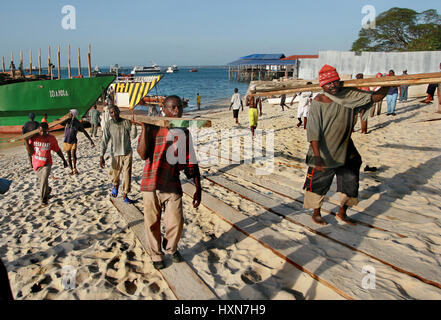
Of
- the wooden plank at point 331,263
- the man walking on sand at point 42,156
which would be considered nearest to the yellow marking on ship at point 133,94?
the man walking on sand at point 42,156

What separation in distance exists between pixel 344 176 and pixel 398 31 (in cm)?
4216

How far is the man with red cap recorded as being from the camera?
3.38 meters

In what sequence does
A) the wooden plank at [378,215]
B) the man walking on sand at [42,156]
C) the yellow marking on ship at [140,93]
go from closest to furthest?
the wooden plank at [378,215], the man walking on sand at [42,156], the yellow marking on ship at [140,93]

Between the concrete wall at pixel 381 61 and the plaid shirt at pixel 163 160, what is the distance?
23.4m

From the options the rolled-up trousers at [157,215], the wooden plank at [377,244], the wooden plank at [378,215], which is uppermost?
the rolled-up trousers at [157,215]

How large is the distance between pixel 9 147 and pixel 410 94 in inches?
841

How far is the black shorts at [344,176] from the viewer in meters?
3.56

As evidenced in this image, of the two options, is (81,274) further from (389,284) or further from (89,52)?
(89,52)

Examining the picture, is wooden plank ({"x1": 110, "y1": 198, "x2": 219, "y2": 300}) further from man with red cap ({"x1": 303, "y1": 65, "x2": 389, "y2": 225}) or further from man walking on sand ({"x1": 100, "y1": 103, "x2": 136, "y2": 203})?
man with red cap ({"x1": 303, "y1": 65, "x2": 389, "y2": 225})

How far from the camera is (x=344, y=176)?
3.61 m

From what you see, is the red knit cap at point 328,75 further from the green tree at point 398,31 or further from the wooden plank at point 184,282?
the green tree at point 398,31

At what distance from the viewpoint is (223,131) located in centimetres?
1187
